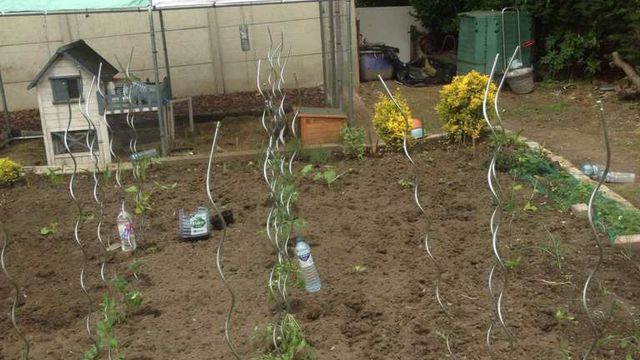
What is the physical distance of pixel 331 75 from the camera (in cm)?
759

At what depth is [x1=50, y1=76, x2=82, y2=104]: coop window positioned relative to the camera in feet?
19.3

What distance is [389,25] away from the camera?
1198 centimetres

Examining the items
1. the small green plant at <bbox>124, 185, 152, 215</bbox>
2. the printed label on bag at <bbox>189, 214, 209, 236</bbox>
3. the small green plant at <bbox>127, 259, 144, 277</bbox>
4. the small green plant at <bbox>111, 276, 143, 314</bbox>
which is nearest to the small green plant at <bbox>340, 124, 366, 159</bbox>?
the small green plant at <bbox>124, 185, 152, 215</bbox>

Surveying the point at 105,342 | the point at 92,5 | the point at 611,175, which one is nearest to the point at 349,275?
the point at 105,342

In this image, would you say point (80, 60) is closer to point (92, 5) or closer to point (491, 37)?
point (92, 5)

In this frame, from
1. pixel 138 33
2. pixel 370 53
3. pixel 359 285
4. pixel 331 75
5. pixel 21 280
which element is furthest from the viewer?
pixel 370 53

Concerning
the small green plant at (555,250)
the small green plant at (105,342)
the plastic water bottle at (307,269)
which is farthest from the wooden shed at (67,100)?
the small green plant at (555,250)

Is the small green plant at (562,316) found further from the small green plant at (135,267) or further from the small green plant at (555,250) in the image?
the small green plant at (135,267)

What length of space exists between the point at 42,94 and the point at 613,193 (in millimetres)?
4903

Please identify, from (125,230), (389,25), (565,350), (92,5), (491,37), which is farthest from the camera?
(389,25)

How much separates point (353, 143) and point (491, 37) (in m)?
4.40

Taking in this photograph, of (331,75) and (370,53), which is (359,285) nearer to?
(331,75)

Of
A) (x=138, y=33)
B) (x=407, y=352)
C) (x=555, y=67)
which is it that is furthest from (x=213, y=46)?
(x=407, y=352)

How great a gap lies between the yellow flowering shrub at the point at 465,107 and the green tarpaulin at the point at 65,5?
277 centimetres
